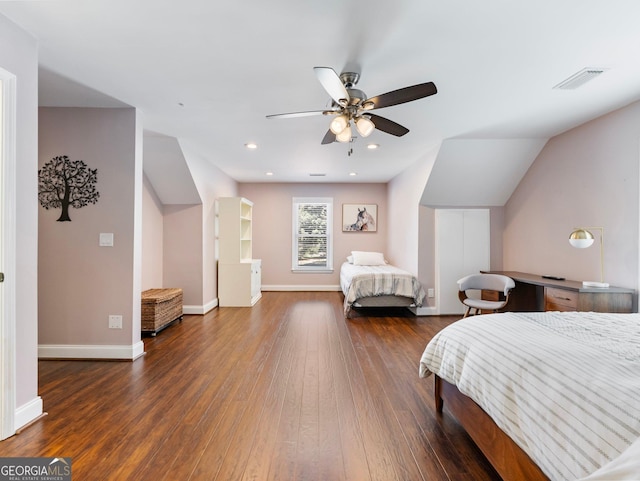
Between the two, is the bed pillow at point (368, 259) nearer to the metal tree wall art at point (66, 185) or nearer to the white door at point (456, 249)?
the white door at point (456, 249)

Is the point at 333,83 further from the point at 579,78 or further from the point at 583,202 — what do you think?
the point at 583,202

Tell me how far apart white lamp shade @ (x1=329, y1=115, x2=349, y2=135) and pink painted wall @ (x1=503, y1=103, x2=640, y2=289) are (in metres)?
2.79

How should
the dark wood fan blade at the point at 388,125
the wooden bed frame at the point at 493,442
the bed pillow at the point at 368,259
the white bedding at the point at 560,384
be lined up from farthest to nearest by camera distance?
the bed pillow at the point at 368,259 → the dark wood fan blade at the point at 388,125 → the wooden bed frame at the point at 493,442 → the white bedding at the point at 560,384

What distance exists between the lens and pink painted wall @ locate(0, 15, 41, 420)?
1.94 metres

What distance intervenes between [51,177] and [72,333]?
5.06ft

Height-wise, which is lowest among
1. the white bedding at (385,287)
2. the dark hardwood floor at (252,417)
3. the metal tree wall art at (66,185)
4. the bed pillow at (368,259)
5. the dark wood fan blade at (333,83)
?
the dark hardwood floor at (252,417)

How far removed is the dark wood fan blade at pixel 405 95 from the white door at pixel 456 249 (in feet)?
10.0

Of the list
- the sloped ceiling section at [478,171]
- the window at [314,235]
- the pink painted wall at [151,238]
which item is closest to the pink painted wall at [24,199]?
the pink painted wall at [151,238]

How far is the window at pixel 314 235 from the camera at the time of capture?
7.12m

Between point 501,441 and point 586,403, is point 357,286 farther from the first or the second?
point 586,403

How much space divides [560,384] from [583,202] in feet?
10.8

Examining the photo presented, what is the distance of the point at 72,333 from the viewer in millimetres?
3125

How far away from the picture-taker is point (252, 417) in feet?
6.84

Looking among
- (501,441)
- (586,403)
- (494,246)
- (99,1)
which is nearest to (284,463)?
(501,441)
